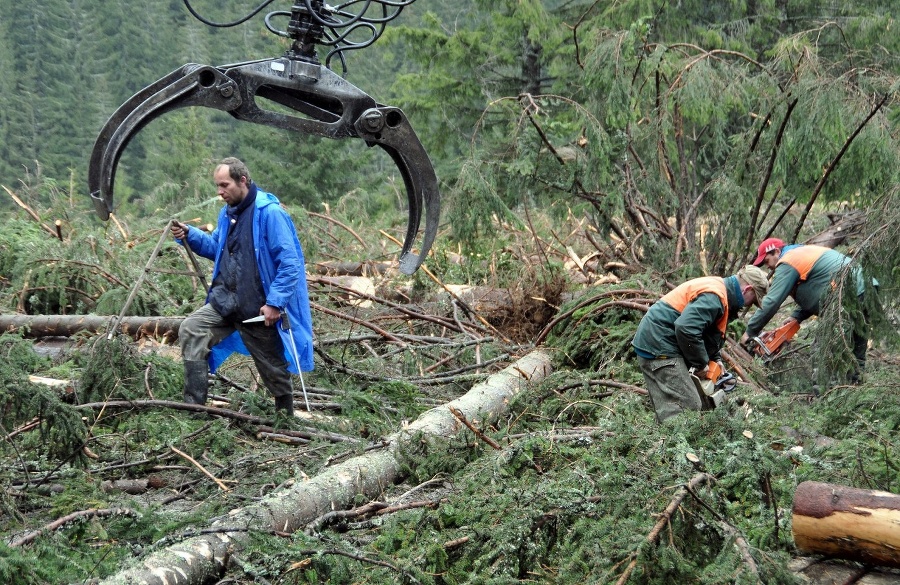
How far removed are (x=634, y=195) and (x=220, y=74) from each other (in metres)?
6.18

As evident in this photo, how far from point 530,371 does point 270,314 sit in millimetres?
2361

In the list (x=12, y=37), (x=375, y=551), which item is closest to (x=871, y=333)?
(x=375, y=551)

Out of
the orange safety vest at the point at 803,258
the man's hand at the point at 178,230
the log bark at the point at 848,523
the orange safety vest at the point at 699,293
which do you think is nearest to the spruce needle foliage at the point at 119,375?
the man's hand at the point at 178,230

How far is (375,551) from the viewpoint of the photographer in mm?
3963

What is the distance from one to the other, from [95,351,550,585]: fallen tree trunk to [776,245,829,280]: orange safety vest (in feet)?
8.40

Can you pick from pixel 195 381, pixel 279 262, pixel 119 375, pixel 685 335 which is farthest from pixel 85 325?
pixel 685 335

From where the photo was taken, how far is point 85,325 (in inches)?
334

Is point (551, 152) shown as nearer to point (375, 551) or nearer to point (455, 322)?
point (455, 322)

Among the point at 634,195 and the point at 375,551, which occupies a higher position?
the point at 634,195

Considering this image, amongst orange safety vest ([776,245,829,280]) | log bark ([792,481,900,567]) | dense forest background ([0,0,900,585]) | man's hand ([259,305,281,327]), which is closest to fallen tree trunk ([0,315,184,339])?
dense forest background ([0,0,900,585])

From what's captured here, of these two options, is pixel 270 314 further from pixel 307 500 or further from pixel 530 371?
pixel 530 371

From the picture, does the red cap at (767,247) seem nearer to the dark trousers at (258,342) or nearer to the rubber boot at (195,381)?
the dark trousers at (258,342)

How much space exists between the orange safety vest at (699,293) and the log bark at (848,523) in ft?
6.65

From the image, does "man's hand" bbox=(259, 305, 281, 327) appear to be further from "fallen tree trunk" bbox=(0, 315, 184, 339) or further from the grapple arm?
"fallen tree trunk" bbox=(0, 315, 184, 339)
